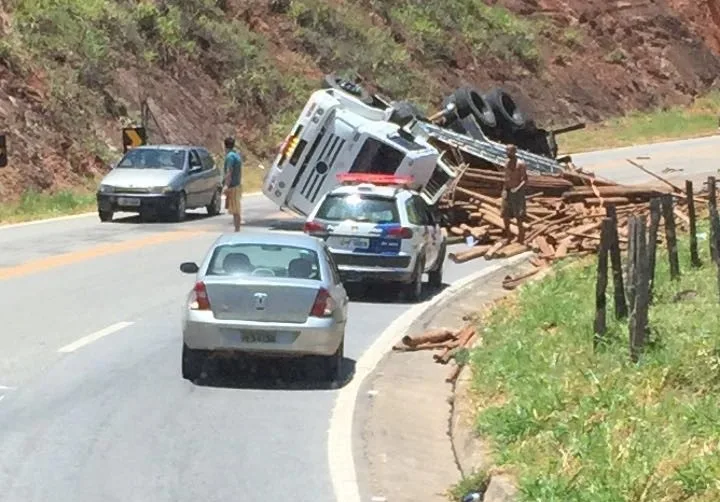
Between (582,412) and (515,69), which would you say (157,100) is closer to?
(515,69)

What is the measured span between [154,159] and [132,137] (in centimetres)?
575

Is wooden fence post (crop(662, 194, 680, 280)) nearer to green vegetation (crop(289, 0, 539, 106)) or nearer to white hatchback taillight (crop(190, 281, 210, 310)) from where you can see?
white hatchback taillight (crop(190, 281, 210, 310))

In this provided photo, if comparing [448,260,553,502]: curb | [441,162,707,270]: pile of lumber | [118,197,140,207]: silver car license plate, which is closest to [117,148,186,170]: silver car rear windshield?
[118,197,140,207]: silver car license plate

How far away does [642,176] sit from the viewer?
40.3 metres

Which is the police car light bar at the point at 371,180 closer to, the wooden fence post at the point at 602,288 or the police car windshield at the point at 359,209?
the police car windshield at the point at 359,209

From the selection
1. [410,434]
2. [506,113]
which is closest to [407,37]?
[506,113]

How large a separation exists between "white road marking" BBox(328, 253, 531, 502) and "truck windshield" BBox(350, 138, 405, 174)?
572cm

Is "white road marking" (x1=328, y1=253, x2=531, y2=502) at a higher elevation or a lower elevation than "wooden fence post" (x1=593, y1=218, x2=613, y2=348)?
lower

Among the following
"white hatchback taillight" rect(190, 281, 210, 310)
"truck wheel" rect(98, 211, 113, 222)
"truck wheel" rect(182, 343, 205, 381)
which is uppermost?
"white hatchback taillight" rect(190, 281, 210, 310)

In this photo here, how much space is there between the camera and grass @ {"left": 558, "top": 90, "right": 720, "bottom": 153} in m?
54.2

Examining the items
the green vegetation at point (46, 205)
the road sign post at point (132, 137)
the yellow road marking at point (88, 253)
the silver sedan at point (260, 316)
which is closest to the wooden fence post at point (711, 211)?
the silver sedan at point (260, 316)

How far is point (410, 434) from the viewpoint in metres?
12.0

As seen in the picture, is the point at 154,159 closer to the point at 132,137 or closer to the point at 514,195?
the point at 132,137

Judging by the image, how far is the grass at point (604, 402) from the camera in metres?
8.86
